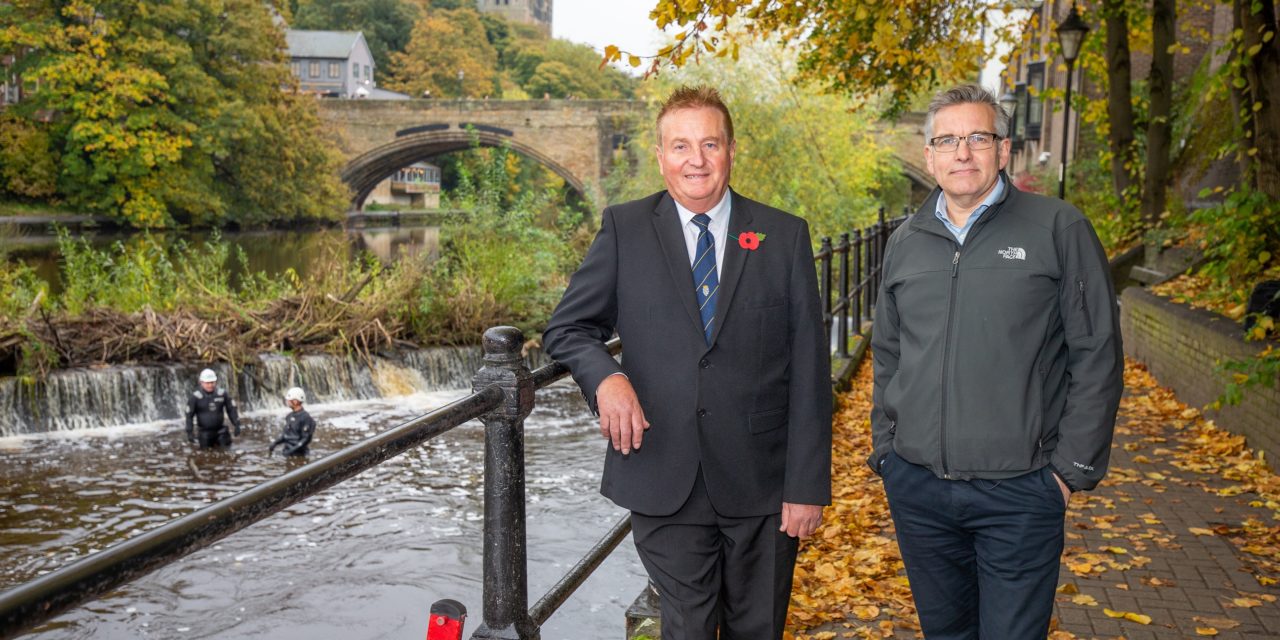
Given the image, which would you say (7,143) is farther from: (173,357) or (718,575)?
(718,575)

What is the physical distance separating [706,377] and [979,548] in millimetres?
806

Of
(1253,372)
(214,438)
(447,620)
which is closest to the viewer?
(447,620)

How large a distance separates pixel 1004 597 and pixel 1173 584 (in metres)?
2.50

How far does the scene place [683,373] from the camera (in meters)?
2.47

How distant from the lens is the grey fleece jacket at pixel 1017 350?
2.48m

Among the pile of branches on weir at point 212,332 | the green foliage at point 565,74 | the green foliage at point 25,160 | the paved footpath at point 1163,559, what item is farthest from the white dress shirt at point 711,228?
the green foliage at point 565,74

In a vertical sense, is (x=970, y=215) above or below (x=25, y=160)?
below

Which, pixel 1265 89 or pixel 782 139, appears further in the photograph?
pixel 782 139

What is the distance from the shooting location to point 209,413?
11945mm

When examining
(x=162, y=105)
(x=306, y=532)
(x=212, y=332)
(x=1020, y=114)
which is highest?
(x=162, y=105)

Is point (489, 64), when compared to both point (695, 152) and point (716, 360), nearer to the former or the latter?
point (695, 152)

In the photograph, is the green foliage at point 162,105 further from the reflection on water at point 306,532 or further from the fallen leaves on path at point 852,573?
the fallen leaves on path at point 852,573

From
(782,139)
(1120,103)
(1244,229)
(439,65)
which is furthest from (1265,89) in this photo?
(439,65)

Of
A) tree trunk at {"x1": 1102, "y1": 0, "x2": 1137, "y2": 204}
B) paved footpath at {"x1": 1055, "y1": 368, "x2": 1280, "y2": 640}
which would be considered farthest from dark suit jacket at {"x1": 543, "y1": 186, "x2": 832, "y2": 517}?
tree trunk at {"x1": 1102, "y1": 0, "x2": 1137, "y2": 204}
